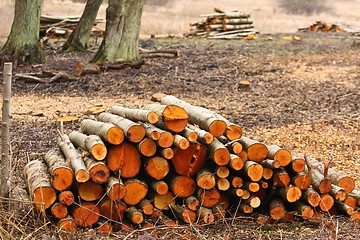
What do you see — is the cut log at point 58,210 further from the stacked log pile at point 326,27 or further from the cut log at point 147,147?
the stacked log pile at point 326,27

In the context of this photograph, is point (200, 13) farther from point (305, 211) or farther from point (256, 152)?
point (305, 211)

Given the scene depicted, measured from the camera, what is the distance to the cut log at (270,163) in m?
5.82

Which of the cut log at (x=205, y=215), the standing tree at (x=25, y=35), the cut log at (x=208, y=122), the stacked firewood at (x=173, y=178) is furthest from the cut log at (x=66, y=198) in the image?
the standing tree at (x=25, y=35)

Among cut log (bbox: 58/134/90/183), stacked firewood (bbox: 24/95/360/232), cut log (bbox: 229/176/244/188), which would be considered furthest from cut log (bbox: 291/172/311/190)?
cut log (bbox: 58/134/90/183)

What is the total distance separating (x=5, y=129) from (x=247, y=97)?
7.47 m

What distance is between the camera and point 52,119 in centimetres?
1024

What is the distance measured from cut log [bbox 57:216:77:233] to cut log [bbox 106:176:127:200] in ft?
1.23

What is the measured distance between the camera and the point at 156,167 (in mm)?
5773

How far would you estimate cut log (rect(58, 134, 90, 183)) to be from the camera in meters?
5.46

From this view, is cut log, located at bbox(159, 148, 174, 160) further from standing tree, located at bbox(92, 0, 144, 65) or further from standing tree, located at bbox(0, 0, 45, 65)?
standing tree, located at bbox(0, 0, 45, 65)

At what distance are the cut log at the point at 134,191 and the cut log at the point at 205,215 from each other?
51 centimetres

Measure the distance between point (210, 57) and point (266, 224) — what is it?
11.7m

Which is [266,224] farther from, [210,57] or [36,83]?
[210,57]

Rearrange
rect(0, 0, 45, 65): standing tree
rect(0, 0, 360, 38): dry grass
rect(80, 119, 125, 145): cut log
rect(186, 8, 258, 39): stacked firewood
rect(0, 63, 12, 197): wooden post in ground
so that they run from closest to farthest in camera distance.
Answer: rect(0, 63, 12, 197): wooden post in ground → rect(80, 119, 125, 145): cut log → rect(0, 0, 45, 65): standing tree → rect(186, 8, 258, 39): stacked firewood → rect(0, 0, 360, 38): dry grass
